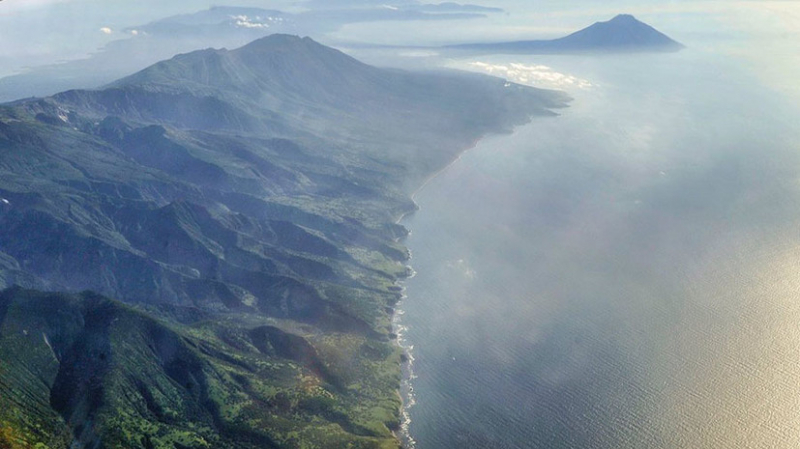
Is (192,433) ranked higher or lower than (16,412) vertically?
lower

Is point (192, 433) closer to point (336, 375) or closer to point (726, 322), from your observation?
point (336, 375)

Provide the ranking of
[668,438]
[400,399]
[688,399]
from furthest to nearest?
[400,399] < [688,399] < [668,438]

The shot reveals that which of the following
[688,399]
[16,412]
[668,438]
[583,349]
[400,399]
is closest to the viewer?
[16,412]

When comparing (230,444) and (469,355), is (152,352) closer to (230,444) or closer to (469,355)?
(230,444)

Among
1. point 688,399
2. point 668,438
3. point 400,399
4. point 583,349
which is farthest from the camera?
point 583,349

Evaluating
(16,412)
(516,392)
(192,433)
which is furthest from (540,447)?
(16,412)

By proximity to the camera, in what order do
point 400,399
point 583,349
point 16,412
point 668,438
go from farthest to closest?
1. point 583,349
2. point 400,399
3. point 668,438
4. point 16,412

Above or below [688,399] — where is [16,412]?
above

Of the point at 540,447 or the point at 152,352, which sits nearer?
the point at 540,447

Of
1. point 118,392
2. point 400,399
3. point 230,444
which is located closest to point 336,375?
point 400,399
